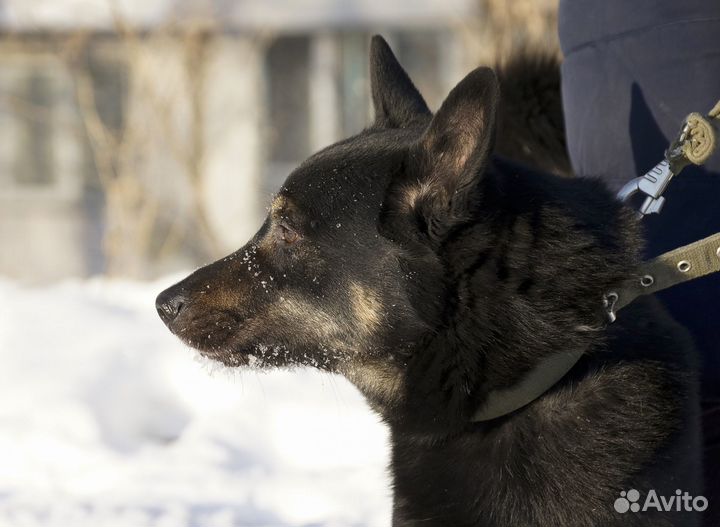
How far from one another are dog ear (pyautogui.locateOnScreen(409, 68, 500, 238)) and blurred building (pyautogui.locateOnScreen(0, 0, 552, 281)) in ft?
27.8

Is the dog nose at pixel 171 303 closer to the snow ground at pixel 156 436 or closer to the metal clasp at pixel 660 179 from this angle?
the snow ground at pixel 156 436

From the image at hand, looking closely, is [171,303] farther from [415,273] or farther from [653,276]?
[653,276]

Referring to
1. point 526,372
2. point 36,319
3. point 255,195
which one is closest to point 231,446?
point 36,319

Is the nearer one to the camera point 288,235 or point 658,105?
point 288,235

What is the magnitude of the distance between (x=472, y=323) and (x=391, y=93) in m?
0.92

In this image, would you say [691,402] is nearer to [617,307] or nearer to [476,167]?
[617,307]

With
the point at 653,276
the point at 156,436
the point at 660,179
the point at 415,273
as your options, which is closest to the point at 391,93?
the point at 415,273

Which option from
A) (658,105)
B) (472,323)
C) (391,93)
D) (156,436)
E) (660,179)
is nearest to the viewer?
(472,323)

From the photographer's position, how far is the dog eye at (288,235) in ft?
8.95

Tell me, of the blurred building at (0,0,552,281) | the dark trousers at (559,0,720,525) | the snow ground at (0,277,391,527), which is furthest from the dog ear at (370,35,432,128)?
the blurred building at (0,0,552,281)

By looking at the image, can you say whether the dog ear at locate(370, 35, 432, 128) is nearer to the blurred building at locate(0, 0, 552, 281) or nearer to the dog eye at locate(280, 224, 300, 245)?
the dog eye at locate(280, 224, 300, 245)

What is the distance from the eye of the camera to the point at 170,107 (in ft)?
37.1

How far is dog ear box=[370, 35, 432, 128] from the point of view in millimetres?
3004

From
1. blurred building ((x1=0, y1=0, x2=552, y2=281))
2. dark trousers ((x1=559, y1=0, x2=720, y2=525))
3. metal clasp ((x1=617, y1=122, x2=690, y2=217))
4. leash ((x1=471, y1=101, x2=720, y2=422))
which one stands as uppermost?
blurred building ((x1=0, y1=0, x2=552, y2=281))
